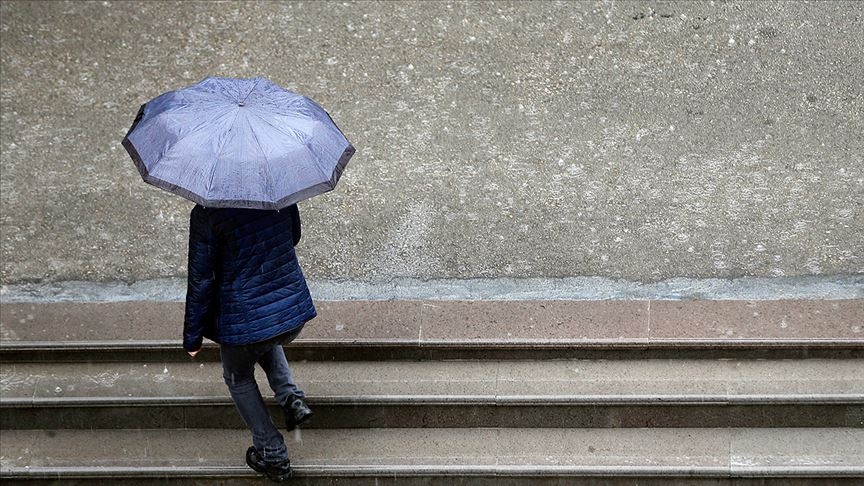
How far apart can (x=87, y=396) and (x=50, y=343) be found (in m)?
0.36

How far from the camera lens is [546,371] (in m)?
5.40

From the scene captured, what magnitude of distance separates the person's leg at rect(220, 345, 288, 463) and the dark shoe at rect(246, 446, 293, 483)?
0.03m

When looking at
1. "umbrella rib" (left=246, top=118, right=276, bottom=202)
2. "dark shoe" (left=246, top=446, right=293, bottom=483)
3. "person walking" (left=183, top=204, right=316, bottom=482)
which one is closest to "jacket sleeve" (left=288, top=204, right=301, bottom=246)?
"person walking" (left=183, top=204, right=316, bottom=482)

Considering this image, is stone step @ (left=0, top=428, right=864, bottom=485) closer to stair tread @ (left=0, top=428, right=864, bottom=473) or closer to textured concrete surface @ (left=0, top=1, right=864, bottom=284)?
stair tread @ (left=0, top=428, right=864, bottom=473)

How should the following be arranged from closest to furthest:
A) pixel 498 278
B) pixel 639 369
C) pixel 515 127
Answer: pixel 639 369
pixel 498 278
pixel 515 127

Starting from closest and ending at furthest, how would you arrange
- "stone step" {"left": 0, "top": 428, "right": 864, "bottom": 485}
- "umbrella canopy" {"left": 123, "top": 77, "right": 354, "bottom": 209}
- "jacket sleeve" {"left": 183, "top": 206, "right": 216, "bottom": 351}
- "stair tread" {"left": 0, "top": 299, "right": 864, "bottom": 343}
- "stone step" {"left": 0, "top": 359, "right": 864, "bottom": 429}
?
"umbrella canopy" {"left": 123, "top": 77, "right": 354, "bottom": 209}
"jacket sleeve" {"left": 183, "top": 206, "right": 216, "bottom": 351}
"stone step" {"left": 0, "top": 428, "right": 864, "bottom": 485}
"stone step" {"left": 0, "top": 359, "right": 864, "bottom": 429}
"stair tread" {"left": 0, "top": 299, "right": 864, "bottom": 343}

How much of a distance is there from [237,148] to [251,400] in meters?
1.27

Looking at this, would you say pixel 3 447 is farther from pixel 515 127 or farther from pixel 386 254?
pixel 515 127

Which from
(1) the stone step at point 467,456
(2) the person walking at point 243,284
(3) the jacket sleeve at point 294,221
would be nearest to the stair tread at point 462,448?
(1) the stone step at point 467,456

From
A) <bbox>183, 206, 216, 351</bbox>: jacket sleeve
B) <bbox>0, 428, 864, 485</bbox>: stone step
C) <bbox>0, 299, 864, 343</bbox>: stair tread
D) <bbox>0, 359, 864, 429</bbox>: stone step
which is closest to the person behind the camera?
<bbox>183, 206, 216, 351</bbox>: jacket sleeve

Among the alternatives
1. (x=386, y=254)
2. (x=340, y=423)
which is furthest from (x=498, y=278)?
(x=340, y=423)

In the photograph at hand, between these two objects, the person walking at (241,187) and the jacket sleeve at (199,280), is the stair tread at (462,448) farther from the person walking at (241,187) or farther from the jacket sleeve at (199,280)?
the jacket sleeve at (199,280)

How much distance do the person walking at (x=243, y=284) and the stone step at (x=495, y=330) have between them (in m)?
0.85

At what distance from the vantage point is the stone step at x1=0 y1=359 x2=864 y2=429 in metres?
5.20
